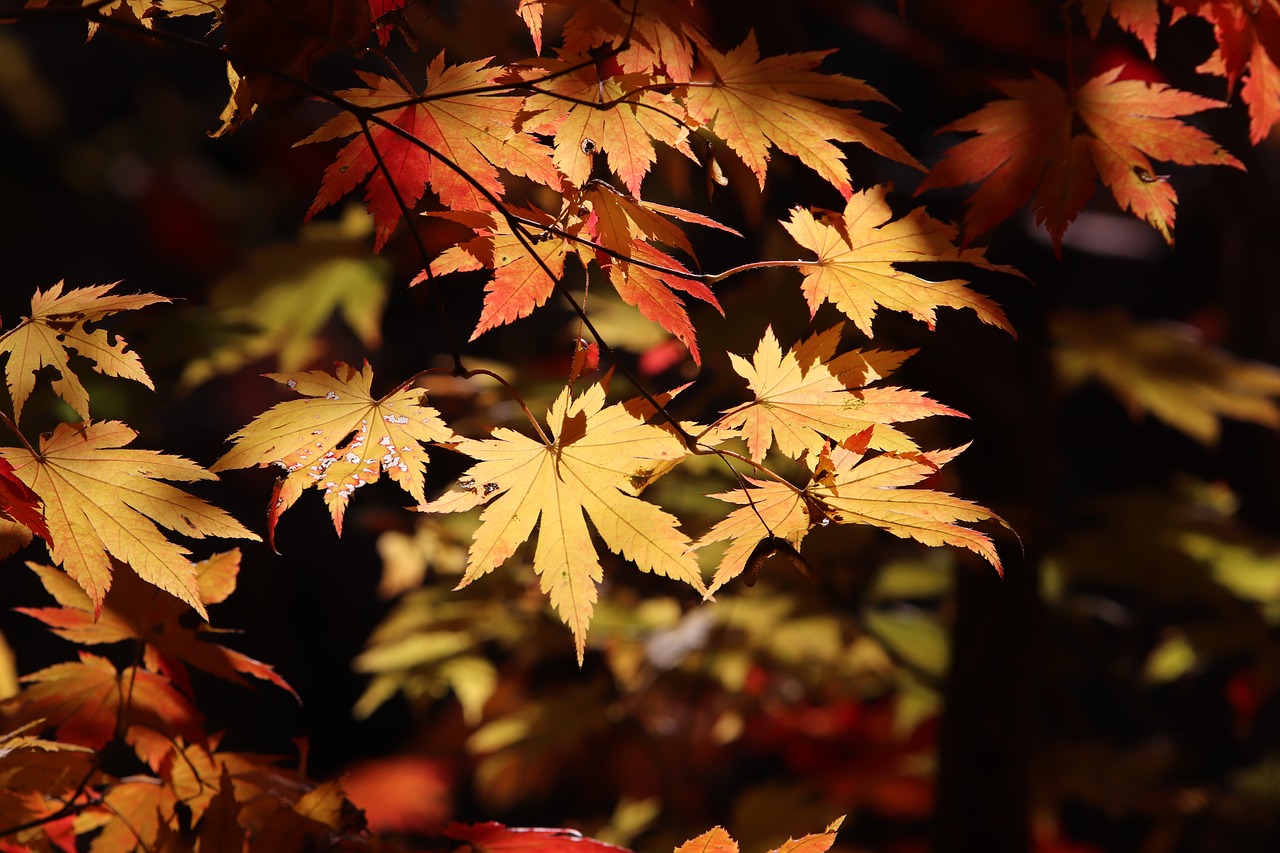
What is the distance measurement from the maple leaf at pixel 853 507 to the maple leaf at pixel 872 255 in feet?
0.35

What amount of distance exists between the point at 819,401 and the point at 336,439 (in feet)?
1.18

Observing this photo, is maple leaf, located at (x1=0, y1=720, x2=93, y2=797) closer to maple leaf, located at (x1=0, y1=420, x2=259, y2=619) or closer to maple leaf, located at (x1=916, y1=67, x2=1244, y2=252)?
maple leaf, located at (x1=0, y1=420, x2=259, y2=619)

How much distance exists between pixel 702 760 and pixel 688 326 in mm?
2370

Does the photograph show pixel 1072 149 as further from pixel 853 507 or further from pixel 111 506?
pixel 111 506

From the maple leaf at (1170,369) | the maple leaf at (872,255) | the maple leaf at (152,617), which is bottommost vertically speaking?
the maple leaf at (1170,369)

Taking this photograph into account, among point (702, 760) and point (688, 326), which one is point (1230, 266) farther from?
point (688, 326)

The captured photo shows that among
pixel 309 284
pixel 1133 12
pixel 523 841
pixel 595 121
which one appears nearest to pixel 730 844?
pixel 523 841

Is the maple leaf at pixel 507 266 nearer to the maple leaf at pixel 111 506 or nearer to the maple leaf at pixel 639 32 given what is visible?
the maple leaf at pixel 639 32

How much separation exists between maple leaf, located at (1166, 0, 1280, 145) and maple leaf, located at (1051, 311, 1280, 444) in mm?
1113

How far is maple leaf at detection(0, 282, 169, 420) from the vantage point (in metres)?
0.74

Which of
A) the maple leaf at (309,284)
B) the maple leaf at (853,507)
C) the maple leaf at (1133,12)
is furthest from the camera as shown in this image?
the maple leaf at (309,284)

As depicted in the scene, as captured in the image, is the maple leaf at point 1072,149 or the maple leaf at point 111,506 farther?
the maple leaf at point 1072,149

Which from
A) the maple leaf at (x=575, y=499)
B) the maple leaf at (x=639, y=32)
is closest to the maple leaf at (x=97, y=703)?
the maple leaf at (x=575, y=499)

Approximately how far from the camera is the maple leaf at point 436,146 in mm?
767
